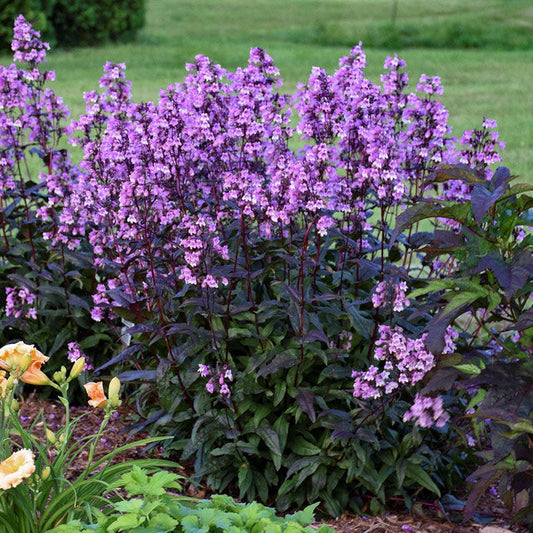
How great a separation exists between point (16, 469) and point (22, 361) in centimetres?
30

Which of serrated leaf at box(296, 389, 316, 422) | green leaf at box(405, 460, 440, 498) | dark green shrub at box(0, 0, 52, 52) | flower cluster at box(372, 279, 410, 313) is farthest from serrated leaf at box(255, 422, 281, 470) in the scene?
dark green shrub at box(0, 0, 52, 52)

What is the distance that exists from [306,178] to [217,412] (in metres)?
1.05

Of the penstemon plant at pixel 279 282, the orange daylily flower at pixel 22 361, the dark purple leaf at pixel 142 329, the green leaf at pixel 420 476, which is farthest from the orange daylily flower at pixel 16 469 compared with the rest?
the green leaf at pixel 420 476

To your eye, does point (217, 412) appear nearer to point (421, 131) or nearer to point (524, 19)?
point (421, 131)

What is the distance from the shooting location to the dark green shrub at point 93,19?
16.9 meters

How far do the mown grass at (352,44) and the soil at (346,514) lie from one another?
6.65 m

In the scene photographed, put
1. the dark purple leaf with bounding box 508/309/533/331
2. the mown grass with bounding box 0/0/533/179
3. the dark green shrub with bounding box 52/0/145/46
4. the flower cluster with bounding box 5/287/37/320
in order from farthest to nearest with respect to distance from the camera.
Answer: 1. the dark green shrub with bounding box 52/0/145/46
2. the mown grass with bounding box 0/0/533/179
3. the flower cluster with bounding box 5/287/37/320
4. the dark purple leaf with bounding box 508/309/533/331

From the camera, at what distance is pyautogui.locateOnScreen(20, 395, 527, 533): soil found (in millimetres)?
3221

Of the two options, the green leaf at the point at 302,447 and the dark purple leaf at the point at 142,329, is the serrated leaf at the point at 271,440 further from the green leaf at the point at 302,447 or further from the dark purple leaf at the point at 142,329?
the dark purple leaf at the point at 142,329

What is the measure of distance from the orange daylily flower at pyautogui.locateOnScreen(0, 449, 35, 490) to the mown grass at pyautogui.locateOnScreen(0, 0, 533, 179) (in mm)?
8173

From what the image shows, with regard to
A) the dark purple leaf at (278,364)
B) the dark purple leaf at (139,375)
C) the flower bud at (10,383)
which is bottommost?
the dark purple leaf at (139,375)

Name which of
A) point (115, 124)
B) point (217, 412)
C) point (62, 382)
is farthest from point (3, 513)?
point (115, 124)

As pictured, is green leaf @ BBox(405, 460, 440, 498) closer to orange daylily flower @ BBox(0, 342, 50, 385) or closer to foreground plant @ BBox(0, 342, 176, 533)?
foreground plant @ BBox(0, 342, 176, 533)

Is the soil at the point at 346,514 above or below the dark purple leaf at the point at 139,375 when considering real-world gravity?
below
